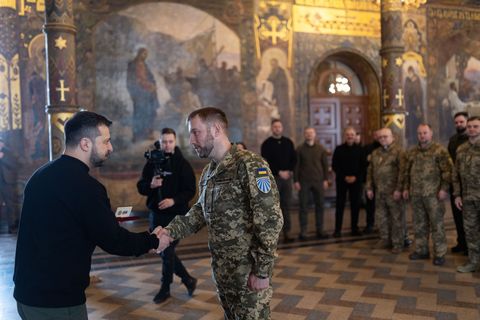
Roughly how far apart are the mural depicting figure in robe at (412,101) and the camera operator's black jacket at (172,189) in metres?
10.0

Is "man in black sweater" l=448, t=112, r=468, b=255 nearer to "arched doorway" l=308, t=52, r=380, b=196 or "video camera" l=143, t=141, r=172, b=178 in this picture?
"video camera" l=143, t=141, r=172, b=178

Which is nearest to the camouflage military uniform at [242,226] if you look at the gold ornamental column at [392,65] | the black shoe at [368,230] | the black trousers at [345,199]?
the black trousers at [345,199]

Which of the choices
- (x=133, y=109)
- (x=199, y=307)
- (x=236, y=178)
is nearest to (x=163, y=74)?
(x=133, y=109)

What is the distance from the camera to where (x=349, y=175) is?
8.33 meters

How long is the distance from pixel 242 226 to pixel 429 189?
4391 mm

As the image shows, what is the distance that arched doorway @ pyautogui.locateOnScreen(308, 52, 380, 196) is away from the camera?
1298 cm

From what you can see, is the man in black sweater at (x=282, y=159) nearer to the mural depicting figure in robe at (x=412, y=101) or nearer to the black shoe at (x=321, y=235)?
the black shoe at (x=321, y=235)

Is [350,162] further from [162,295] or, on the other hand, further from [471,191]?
[162,295]

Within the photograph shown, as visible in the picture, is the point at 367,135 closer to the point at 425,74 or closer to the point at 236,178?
the point at 425,74

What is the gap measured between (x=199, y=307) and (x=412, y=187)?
360 cm

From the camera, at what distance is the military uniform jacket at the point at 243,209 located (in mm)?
2549

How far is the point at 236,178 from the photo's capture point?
2.67 m

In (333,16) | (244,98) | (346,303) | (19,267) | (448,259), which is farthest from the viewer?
(333,16)

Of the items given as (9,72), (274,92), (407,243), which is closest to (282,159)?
(407,243)
